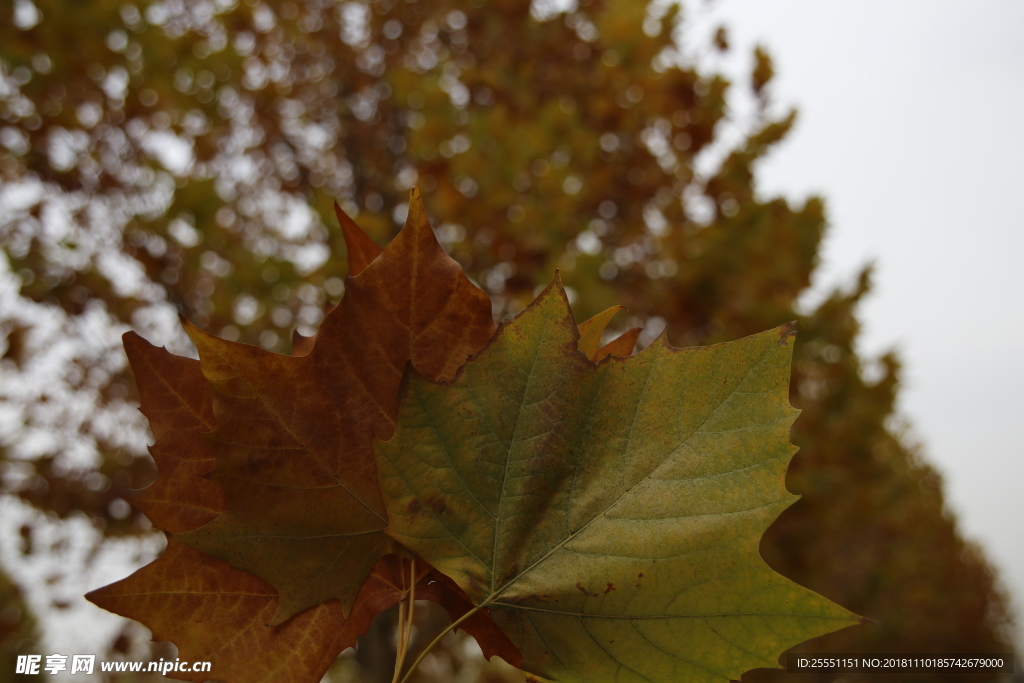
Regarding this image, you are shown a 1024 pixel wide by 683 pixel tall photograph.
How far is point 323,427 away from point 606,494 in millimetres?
186

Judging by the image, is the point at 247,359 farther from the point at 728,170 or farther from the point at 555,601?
the point at 728,170

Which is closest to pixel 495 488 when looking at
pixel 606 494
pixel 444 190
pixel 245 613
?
pixel 606 494

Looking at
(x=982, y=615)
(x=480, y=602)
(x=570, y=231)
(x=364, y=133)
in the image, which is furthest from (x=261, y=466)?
(x=982, y=615)

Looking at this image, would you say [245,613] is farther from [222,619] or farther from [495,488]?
[495,488]

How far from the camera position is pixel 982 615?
18.8m

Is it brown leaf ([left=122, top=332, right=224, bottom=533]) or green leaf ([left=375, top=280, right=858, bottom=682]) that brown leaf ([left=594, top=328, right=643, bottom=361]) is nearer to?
green leaf ([left=375, top=280, right=858, bottom=682])

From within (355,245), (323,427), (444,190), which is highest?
(444,190)

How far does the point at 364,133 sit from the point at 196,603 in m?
4.66

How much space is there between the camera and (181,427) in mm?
444

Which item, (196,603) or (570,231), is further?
(570,231)

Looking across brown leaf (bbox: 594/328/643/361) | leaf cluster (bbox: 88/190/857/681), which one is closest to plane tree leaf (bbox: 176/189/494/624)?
leaf cluster (bbox: 88/190/857/681)

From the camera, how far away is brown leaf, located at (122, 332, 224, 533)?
17.4 inches

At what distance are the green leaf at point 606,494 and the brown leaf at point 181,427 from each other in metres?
0.15

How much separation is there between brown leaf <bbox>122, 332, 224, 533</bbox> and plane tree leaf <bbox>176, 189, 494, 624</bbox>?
37mm
